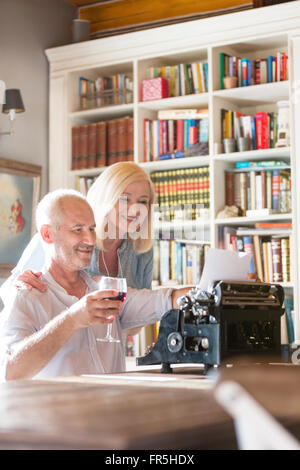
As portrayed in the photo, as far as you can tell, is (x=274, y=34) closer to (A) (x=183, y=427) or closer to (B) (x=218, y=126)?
(B) (x=218, y=126)

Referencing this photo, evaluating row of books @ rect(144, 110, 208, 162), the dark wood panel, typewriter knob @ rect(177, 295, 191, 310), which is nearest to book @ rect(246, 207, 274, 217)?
row of books @ rect(144, 110, 208, 162)

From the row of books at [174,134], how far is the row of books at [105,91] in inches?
10.4

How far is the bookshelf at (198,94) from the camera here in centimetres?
425

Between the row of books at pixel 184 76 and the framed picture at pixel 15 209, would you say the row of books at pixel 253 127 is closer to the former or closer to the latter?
the row of books at pixel 184 76

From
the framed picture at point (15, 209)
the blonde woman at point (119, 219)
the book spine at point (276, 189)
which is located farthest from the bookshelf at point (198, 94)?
the blonde woman at point (119, 219)

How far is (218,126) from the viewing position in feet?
14.9

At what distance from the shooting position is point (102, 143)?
4.94 metres

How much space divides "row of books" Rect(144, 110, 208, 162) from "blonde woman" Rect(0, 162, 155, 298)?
183cm

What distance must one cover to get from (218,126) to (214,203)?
504 mm

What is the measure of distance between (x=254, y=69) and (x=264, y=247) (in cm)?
115

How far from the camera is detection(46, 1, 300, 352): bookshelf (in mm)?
4250

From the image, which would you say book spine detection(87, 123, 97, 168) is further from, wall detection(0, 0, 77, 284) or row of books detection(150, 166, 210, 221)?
row of books detection(150, 166, 210, 221)

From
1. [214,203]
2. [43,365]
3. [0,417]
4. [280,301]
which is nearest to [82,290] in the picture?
[43,365]

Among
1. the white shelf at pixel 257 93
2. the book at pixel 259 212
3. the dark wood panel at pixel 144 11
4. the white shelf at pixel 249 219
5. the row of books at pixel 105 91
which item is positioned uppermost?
the dark wood panel at pixel 144 11
